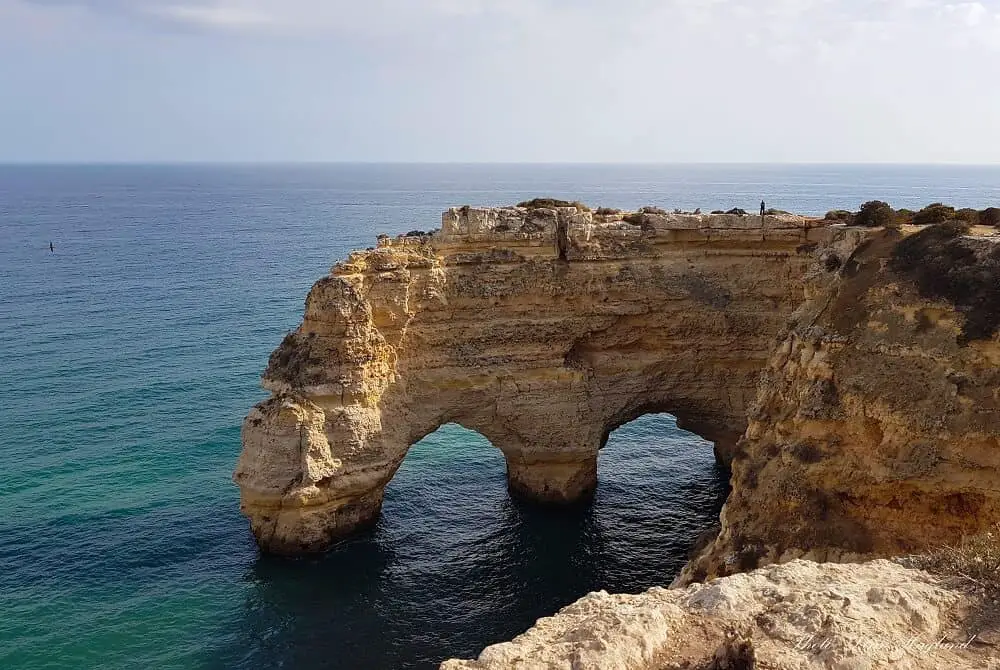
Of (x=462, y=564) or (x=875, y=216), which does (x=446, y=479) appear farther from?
(x=875, y=216)

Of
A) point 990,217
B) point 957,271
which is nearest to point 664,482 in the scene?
point 990,217

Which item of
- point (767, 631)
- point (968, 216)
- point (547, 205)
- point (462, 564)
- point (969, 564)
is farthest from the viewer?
point (547, 205)

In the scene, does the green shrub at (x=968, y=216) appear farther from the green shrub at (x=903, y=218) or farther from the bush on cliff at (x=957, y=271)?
the bush on cliff at (x=957, y=271)

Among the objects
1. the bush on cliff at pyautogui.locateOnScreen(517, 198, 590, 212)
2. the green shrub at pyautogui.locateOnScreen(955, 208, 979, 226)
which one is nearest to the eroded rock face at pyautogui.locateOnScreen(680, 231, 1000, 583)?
the green shrub at pyautogui.locateOnScreen(955, 208, 979, 226)

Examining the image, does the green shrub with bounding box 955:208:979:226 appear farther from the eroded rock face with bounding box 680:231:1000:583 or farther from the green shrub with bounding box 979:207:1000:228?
the eroded rock face with bounding box 680:231:1000:583

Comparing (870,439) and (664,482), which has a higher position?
(870,439)

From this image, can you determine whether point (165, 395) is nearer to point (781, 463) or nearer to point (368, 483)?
point (368, 483)

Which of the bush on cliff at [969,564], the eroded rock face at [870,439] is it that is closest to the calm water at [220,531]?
the eroded rock face at [870,439]
